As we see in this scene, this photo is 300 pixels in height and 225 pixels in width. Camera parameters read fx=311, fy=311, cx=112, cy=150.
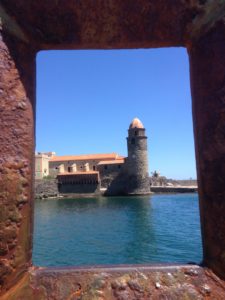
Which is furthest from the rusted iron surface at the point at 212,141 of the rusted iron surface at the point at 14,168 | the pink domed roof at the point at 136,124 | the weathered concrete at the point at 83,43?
the pink domed roof at the point at 136,124

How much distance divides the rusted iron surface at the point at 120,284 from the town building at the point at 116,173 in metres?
47.9

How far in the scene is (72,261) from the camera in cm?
1104

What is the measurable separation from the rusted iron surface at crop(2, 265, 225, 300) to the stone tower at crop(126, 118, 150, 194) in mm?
47889

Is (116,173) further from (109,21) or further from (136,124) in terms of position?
(109,21)

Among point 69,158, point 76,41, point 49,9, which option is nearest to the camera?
point 49,9

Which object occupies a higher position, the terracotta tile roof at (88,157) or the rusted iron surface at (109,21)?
the terracotta tile roof at (88,157)

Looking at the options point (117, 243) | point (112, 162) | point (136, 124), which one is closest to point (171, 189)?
point (112, 162)

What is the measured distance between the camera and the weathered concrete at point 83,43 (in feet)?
3.29

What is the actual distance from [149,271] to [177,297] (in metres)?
0.12

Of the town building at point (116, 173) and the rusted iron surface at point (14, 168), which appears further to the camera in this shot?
the town building at point (116, 173)

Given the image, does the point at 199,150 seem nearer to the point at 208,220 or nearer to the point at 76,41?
the point at 208,220

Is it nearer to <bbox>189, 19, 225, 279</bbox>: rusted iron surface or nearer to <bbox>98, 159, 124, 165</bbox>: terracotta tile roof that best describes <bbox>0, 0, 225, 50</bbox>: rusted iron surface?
<bbox>189, 19, 225, 279</bbox>: rusted iron surface

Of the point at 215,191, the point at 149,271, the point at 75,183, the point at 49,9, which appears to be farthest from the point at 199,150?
the point at 75,183

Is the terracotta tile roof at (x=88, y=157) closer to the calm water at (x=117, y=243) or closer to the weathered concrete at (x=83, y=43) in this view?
the calm water at (x=117, y=243)
